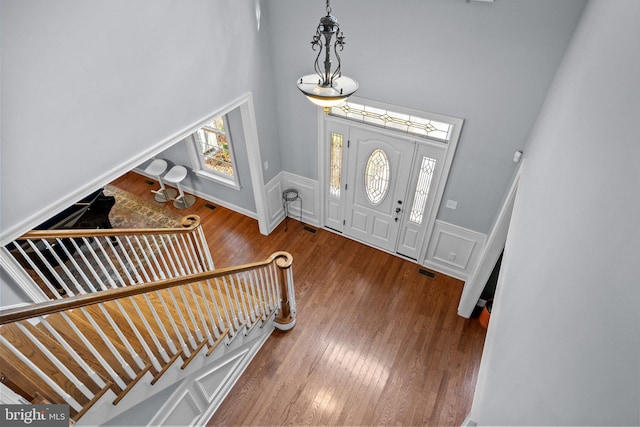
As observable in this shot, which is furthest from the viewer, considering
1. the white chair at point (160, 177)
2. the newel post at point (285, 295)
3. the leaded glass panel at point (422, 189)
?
the white chair at point (160, 177)

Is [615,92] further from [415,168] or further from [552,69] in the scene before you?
[415,168]

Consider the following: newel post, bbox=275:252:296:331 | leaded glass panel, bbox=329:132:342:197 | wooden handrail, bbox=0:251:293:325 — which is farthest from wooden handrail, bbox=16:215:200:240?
leaded glass panel, bbox=329:132:342:197

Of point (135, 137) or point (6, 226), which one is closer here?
point (6, 226)

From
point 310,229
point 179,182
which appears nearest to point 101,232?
point 310,229

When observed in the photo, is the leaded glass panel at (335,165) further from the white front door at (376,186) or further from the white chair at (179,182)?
the white chair at (179,182)

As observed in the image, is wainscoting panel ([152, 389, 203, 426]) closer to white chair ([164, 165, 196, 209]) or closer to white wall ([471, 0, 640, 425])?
white wall ([471, 0, 640, 425])

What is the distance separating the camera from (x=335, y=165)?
488 cm

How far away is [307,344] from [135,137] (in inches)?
112

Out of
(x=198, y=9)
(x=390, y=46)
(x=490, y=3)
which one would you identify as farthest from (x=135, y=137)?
(x=490, y=3)

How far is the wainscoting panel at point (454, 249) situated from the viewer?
4.34 m

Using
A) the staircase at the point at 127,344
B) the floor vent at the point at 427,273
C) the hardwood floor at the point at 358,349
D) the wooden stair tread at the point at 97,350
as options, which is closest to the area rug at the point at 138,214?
the hardwood floor at the point at 358,349

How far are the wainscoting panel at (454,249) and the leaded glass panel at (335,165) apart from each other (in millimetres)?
1531

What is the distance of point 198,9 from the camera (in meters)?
3.10

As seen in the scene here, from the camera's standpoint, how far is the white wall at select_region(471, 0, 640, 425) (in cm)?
61
